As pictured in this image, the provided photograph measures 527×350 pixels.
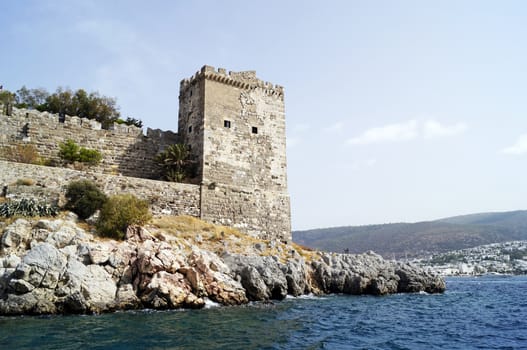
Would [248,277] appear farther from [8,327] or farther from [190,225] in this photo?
[8,327]

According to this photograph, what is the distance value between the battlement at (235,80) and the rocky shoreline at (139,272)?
9100mm

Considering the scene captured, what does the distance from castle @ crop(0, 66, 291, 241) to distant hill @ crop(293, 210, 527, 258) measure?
296 feet

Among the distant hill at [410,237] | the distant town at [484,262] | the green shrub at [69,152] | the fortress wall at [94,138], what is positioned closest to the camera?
the green shrub at [69,152]

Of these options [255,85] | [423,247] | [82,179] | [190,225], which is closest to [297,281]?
[190,225]

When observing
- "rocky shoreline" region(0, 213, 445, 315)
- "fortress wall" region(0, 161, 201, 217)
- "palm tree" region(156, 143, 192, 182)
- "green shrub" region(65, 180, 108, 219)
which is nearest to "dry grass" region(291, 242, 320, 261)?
"rocky shoreline" region(0, 213, 445, 315)

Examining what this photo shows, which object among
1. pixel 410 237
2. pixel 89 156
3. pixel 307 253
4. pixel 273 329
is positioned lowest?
pixel 273 329

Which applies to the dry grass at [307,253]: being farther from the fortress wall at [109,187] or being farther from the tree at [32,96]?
the tree at [32,96]

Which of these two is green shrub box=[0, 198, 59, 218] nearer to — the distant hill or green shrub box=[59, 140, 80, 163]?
→ green shrub box=[59, 140, 80, 163]

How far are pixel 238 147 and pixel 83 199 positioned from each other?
30.2 feet

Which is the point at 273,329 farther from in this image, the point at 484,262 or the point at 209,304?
the point at 484,262

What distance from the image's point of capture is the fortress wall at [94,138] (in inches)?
789

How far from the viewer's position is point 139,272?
1333cm

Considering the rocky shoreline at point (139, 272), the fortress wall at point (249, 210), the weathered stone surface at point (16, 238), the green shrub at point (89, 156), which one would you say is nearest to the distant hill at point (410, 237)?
the fortress wall at point (249, 210)

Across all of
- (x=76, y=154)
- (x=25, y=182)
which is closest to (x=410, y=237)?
(x=76, y=154)
